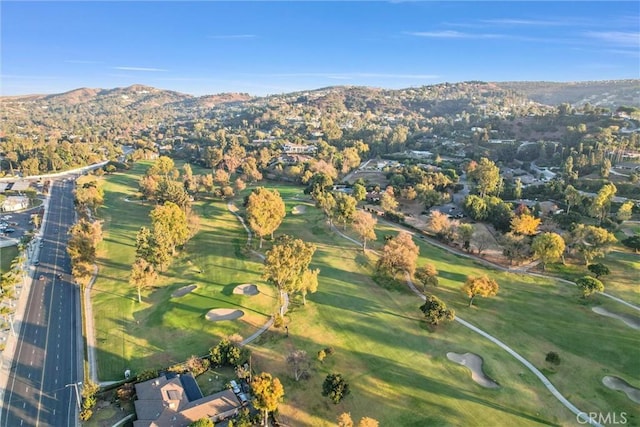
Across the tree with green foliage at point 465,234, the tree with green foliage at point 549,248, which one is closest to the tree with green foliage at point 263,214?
the tree with green foliage at point 465,234

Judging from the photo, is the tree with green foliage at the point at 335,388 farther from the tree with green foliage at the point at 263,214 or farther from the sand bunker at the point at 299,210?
the sand bunker at the point at 299,210

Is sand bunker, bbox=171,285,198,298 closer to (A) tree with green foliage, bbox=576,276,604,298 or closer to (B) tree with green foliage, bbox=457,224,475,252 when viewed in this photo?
(B) tree with green foliage, bbox=457,224,475,252

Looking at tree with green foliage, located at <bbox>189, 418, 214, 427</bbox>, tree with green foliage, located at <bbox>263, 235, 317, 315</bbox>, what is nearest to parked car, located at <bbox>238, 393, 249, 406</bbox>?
tree with green foliage, located at <bbox>189, 418, 214, 427</bbox>

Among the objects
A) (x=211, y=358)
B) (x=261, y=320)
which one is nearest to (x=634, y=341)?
(x=261, y=320)

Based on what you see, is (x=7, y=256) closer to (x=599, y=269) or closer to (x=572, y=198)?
(x=599, y=269)

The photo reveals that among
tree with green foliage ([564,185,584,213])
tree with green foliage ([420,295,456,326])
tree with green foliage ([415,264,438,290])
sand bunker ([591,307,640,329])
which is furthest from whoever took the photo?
tree with green foliage ([564,185,584,213])

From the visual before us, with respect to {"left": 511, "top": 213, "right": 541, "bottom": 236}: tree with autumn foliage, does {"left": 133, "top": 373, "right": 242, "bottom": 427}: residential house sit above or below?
below

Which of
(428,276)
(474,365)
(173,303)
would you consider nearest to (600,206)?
(428,276)
